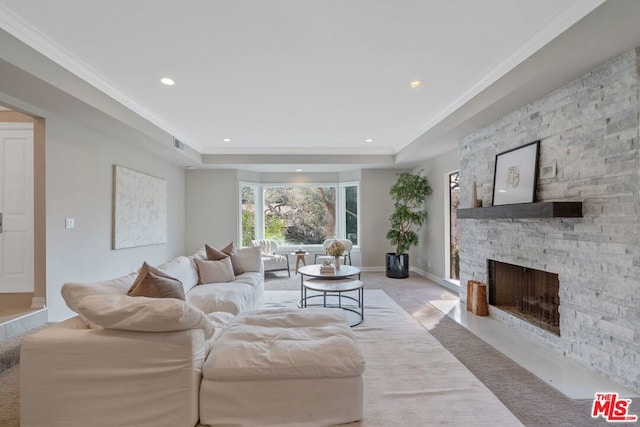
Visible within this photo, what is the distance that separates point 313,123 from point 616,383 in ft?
13.8

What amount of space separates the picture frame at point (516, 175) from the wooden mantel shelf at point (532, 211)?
145 mm

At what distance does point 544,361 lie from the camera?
2.76m

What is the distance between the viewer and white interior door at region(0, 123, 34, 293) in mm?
3779

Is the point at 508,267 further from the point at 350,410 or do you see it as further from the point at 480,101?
the point at 350,410

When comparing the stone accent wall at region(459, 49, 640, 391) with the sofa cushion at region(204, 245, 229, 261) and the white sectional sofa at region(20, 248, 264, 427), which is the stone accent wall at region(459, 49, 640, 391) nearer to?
the white sectional sofa at region(20, 248, 264, 427)

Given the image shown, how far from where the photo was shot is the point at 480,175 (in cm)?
422

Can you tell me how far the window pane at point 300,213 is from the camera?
816cm

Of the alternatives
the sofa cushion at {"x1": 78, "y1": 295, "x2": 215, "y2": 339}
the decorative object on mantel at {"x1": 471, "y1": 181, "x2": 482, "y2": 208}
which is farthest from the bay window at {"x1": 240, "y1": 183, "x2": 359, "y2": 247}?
the sofa cushion at {"x1": 78, "y1": 295, "x2": 215, "y2": 339}

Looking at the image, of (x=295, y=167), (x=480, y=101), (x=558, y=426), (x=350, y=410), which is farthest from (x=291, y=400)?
(x=295, y=167)

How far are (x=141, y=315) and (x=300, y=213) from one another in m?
6.45

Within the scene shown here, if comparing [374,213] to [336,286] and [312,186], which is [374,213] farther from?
[336,286]

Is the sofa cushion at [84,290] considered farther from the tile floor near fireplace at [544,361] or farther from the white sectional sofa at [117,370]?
the tile floor near fireplace at [544,361]

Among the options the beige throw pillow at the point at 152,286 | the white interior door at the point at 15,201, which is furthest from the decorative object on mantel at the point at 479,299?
the white interior door at the point at 15,201

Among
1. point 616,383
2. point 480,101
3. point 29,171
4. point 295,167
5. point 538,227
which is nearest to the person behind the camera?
point 616,383
